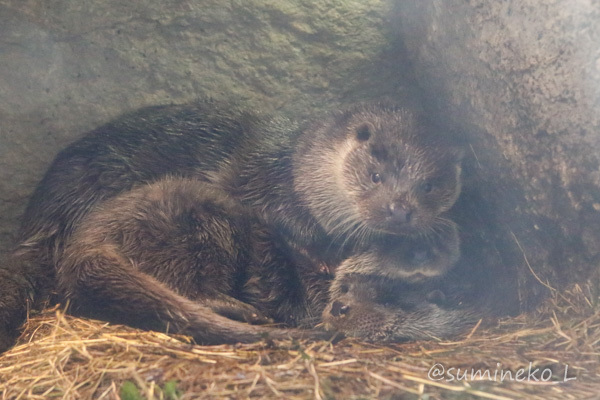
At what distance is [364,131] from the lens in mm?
3990

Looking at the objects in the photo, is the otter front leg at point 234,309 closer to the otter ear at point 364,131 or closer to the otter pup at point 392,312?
the otter pup at point 392,312

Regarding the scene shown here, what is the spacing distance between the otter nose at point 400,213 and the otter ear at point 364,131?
609 mm

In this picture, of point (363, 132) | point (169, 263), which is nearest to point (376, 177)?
point (363, 132)

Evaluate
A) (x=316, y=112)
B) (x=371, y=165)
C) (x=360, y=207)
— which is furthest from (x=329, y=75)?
(x=360, y=207)

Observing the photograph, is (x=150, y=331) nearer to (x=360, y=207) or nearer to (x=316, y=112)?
(x=360, y=207)

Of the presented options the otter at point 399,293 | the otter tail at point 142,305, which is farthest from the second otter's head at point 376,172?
the otter tail at point 142,305

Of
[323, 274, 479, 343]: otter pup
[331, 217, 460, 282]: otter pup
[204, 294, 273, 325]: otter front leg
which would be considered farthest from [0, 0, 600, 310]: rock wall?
[204, 294, 273, 325]: otter front leg

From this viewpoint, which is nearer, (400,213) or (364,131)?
(400,213)

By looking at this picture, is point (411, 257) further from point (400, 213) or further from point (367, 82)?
point (367, 82)

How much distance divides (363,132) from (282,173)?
664 mm

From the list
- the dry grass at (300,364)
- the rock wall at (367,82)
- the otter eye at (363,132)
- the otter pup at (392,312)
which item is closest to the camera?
the dry grass at (300,364)

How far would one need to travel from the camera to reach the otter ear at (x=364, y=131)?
3951 millimetres

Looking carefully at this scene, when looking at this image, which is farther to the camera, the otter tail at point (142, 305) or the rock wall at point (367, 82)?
the rock wall at point (367, 82)

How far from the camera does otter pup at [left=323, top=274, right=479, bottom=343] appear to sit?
3.30 metres
